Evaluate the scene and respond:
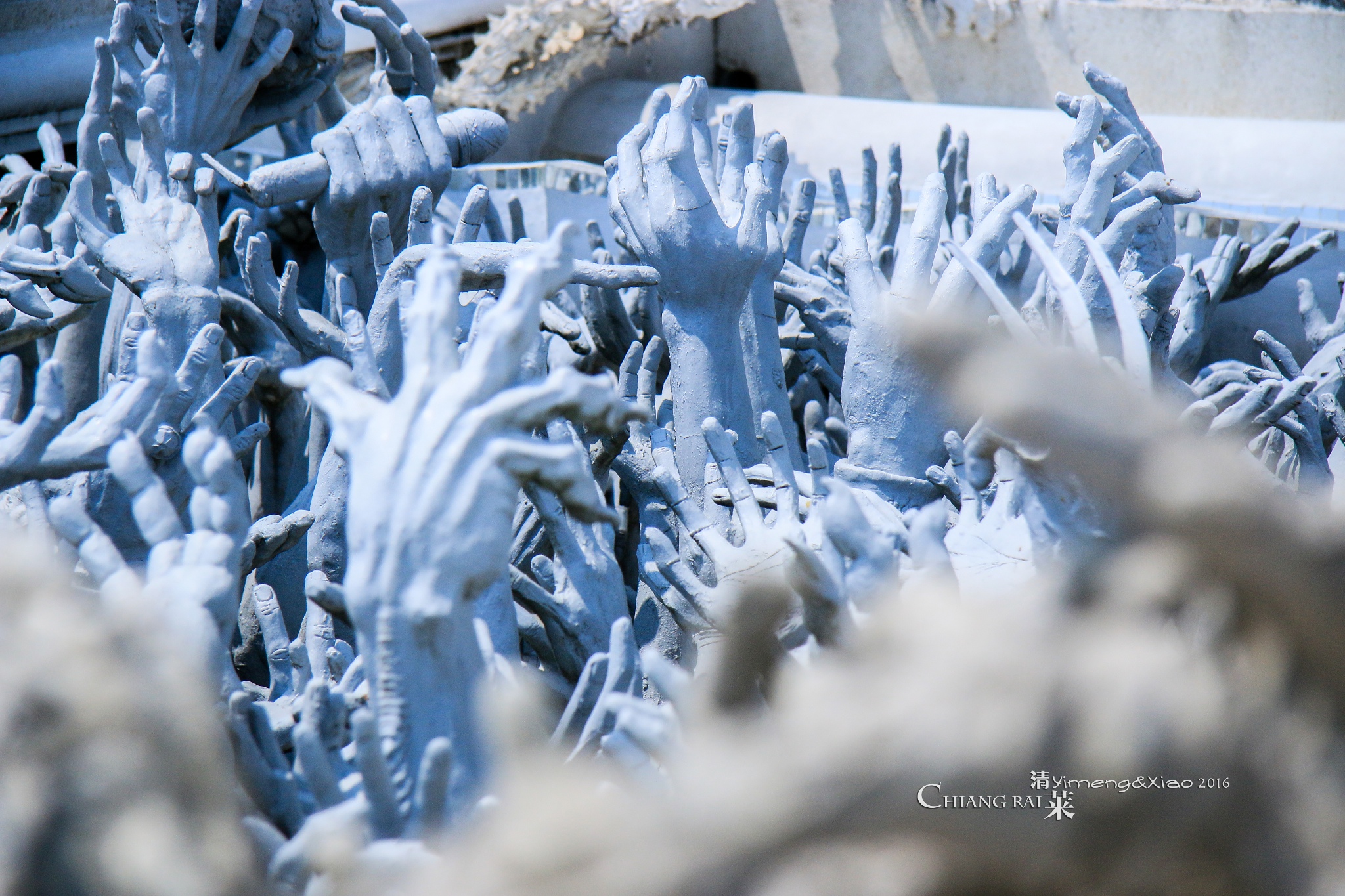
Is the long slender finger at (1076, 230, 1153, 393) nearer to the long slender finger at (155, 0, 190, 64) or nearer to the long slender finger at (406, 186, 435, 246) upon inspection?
the long slender finger at (406, 186, 435, 246)

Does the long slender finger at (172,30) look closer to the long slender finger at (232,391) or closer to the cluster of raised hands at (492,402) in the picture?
the cluster of raised hands at (492,402)

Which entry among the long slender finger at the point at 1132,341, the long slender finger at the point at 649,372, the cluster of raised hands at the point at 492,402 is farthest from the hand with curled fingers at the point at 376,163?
the long slender finger at the point at 1132,341

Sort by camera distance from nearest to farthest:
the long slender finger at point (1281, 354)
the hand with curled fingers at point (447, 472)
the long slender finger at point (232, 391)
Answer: the hand with curled fingers at point (447, 472), the long slender finger at point (232, 391), the long slender finger at point (1281, 354)

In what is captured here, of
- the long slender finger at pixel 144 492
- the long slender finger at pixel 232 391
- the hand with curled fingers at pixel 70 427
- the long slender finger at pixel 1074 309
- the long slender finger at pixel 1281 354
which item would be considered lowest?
the long slender finger at pixel 1281 354

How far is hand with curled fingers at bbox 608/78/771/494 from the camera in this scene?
4.91 feet

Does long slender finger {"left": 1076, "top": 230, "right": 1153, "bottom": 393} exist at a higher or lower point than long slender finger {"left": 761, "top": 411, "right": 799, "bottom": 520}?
higher

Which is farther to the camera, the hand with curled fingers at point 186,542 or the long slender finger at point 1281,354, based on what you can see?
the long slender finger at point 1281,354

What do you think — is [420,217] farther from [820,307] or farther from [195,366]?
[820,307]

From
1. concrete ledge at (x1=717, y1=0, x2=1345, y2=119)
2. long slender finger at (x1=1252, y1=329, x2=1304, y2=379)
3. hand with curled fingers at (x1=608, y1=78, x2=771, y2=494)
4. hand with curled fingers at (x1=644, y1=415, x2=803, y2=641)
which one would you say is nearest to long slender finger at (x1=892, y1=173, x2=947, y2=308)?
hand with curled fingers at (x1=608, y1=78, x2=771, y2=494)

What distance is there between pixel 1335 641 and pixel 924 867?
0.62ft

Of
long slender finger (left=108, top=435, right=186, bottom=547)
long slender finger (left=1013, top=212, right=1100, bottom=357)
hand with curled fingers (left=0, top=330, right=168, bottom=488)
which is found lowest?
hand with curled fingers (left=0, top=330, right=168, bottom=488)

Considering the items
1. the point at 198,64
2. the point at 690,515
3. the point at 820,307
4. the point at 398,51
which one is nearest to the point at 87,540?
the point at 690,515

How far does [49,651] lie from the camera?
609 mm

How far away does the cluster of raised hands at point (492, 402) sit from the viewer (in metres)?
0.75
